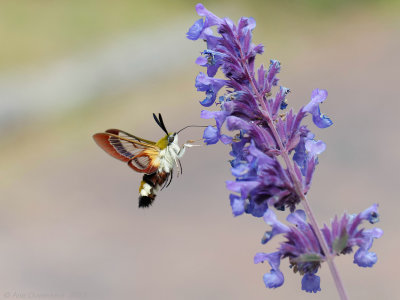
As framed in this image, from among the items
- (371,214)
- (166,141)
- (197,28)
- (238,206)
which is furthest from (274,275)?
Result: (166,141)

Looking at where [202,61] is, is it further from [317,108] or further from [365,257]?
[365,257]

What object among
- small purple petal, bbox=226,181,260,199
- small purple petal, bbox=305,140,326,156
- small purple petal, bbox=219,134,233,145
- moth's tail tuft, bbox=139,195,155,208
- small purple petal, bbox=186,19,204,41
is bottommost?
small purple petal, bbox=226,181,260,199

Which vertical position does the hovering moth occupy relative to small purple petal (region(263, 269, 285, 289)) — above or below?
above

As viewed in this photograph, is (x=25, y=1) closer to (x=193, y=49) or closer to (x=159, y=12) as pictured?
(x=159, y=12)

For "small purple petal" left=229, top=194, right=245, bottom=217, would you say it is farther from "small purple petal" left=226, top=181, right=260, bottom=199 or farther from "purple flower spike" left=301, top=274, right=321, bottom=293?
"purple flower spike" left=301, top=274, right=321, bottom=293

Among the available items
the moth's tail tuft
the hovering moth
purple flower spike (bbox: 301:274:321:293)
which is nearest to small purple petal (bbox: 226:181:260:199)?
purple flower spike (bbox: 301:274:321:293)

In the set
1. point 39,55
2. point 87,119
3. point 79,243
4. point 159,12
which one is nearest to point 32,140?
point 87,119

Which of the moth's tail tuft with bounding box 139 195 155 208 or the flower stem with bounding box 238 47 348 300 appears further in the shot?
the moth's tail tuft with bounding box 139 195 155 208

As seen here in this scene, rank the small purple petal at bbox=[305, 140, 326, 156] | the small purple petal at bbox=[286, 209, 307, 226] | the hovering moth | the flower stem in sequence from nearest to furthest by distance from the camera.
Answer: the flower stem, the small purple petal at bbox=[286, 209, 307, 226], the small purple petal at bbox=[305, 140, 326, 156], the hovering moth
